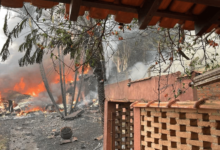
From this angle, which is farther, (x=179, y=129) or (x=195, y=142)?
(x=179, y=129)

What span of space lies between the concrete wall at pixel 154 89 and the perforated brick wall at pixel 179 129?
0.81 metres

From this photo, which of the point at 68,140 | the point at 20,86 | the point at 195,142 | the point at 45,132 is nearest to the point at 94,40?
the point at 195,142

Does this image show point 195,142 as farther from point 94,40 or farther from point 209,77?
point 94,40

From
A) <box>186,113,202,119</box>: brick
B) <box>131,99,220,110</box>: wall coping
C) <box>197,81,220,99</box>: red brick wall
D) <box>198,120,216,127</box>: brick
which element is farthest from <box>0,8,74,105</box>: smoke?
<box>198,120,216,127</box>: brick

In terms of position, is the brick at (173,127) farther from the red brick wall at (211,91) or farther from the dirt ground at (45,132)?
the dirt ground at (45,132)

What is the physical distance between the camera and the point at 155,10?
1325mm

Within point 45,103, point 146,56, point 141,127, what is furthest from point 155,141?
point 45,103

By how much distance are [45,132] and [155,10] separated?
588 inches

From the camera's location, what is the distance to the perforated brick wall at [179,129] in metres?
1.80

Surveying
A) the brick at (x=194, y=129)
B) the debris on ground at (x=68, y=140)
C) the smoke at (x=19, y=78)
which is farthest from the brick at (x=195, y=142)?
the smoke at (x=19, y=78)

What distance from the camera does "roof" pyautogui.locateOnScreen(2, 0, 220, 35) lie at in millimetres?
1284

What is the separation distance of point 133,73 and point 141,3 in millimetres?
20633

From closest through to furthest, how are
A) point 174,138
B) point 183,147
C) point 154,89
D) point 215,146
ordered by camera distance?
point 215,146, point 183,147, point 174,138, point 154,89

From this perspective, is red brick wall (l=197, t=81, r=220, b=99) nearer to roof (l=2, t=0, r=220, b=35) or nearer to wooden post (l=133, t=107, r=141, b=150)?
wooden post (l=133, t=107, r=141, b=150)
